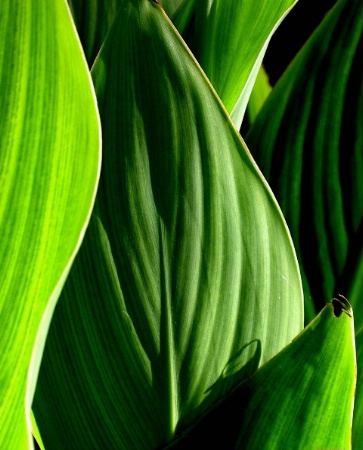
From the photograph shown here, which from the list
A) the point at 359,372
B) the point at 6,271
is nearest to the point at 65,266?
the point at 6,271

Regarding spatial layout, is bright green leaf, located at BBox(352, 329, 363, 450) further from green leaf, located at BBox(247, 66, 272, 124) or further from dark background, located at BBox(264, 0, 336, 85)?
dark background, located at BBox(264, 0, 336, 85)

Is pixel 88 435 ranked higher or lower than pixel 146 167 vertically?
lower

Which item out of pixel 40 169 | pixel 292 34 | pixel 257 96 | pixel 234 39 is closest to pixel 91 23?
pixel 234 39

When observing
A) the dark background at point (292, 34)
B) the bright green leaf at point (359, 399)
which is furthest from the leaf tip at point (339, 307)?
the dark background at point (292, 34)

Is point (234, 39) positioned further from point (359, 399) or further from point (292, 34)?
point (292, 34)

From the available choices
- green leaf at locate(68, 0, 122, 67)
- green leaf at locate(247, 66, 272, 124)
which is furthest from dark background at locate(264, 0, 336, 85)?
green leaf at locate(68, 0, 122, 67)

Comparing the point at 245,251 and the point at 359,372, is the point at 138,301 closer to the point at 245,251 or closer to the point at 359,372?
the point at 245,251
